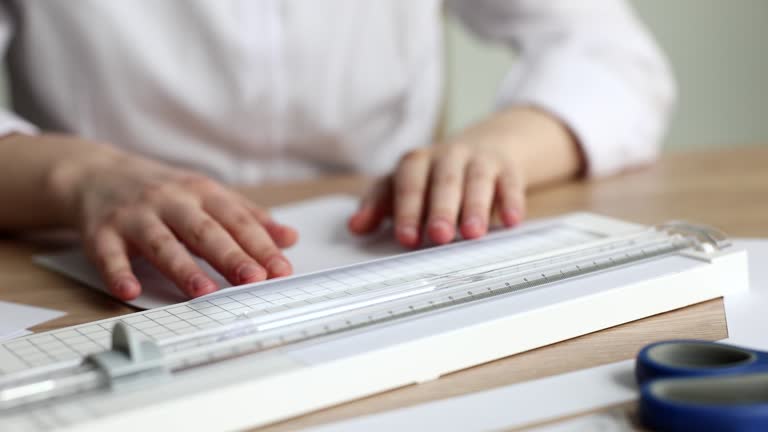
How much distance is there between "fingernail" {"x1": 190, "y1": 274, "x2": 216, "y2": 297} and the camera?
17.0 inches

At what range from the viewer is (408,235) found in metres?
0.53

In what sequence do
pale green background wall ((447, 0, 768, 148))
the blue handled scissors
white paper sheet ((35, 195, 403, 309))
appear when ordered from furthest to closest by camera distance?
pale green background wall ((447, 0, 768, 148)), white paper sheet ((35, 195, 403, 309)), the blue handled scissors

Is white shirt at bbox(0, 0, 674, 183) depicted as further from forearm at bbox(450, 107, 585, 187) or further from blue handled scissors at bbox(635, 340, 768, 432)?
blue handled scissors at bbox(635, 340, 768, 432)

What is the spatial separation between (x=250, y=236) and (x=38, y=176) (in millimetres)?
254

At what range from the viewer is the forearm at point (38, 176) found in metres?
0.62

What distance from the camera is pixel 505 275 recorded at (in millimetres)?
401

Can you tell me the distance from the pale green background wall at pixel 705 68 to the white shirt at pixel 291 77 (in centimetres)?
86

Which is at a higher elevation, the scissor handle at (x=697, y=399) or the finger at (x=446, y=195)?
the finger at (x=446, y=195)

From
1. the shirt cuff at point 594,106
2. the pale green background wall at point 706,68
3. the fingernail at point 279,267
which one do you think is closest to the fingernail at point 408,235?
the fingernail at point 279,267

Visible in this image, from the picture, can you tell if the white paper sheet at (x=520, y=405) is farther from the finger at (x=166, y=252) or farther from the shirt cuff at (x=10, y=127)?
the shirt cuff at (x=10, y=127)

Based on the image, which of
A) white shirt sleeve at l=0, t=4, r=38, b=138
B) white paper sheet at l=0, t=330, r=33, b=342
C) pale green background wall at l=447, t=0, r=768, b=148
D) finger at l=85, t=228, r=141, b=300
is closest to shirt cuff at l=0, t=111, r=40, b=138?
white shirt sleeve at l=0, t=4, r=38, b=138

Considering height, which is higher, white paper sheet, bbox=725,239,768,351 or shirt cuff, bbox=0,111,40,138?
shirt cuff, bbox=0,111,40,138

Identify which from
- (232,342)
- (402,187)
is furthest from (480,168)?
(232,342)

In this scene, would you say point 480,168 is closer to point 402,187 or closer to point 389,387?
point 402,187
